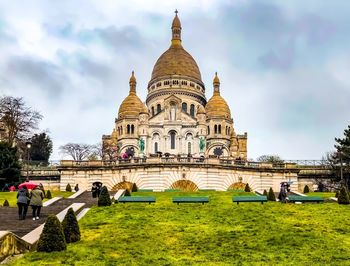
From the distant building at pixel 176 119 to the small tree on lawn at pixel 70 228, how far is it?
7485cm

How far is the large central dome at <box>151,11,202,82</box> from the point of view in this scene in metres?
A: 114

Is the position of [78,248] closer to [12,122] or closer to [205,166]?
[205,166]

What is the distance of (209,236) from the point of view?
22078mm

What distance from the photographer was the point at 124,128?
349 ft

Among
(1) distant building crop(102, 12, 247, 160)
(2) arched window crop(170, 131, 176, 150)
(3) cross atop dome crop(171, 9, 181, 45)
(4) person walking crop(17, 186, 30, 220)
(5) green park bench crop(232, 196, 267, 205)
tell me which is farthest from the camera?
(3) cross atop dome crop(171, 9, 181, 45)

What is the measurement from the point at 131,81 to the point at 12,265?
329 ft

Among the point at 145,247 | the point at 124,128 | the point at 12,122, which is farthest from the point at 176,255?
the point at 124,128

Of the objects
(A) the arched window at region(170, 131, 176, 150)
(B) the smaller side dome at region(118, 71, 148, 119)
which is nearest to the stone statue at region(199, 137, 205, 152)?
(A) the arched window at region(170, 131, 176, 150)

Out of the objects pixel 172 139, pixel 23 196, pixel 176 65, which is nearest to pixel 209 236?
pixel 23 196

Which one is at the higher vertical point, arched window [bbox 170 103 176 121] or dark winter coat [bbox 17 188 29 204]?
arched window [bbox 170 103 176 121]

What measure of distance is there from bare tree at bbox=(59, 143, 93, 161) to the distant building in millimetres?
4215

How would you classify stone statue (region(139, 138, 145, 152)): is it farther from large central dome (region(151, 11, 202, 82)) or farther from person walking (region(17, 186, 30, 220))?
person walking (region(17, 186, 30, 220))

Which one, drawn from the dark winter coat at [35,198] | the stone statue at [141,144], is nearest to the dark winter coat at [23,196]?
the dark winter coat at [35,198]

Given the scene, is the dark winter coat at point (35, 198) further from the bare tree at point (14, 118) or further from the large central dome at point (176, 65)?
the large central dome at point (176, 65)
